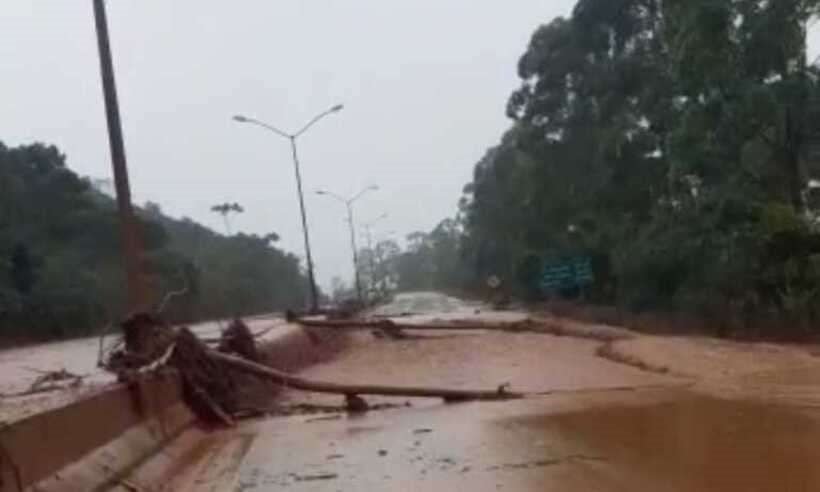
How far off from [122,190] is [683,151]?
18512 mm

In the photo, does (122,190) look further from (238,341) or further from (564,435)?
(564,435)

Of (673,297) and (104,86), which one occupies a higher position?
(104,86)

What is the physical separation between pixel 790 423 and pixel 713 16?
18002 millimetres

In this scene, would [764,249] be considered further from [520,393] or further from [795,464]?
[795,464]

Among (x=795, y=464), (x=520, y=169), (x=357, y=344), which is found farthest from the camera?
(x=520, y=169)

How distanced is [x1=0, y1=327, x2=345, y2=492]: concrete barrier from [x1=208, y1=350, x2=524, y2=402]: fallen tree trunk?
6.05ft

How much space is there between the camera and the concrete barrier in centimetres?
902

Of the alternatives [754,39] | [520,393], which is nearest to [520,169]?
[754,39]

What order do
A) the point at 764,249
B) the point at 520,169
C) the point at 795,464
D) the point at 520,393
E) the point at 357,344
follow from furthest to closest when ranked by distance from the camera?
the point at 520,169 → the point at 357,344 → the point at 764,249 → the point at 520,393 → the point at 795,464

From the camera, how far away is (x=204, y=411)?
1752cm

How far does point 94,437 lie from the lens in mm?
11477

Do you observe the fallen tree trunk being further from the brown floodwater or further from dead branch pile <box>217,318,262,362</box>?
the brown floodwater

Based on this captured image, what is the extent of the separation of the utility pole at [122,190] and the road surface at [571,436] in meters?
2.60

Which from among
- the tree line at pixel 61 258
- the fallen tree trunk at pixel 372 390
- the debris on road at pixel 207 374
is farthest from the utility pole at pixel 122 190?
the tree line at pixel 61 258
